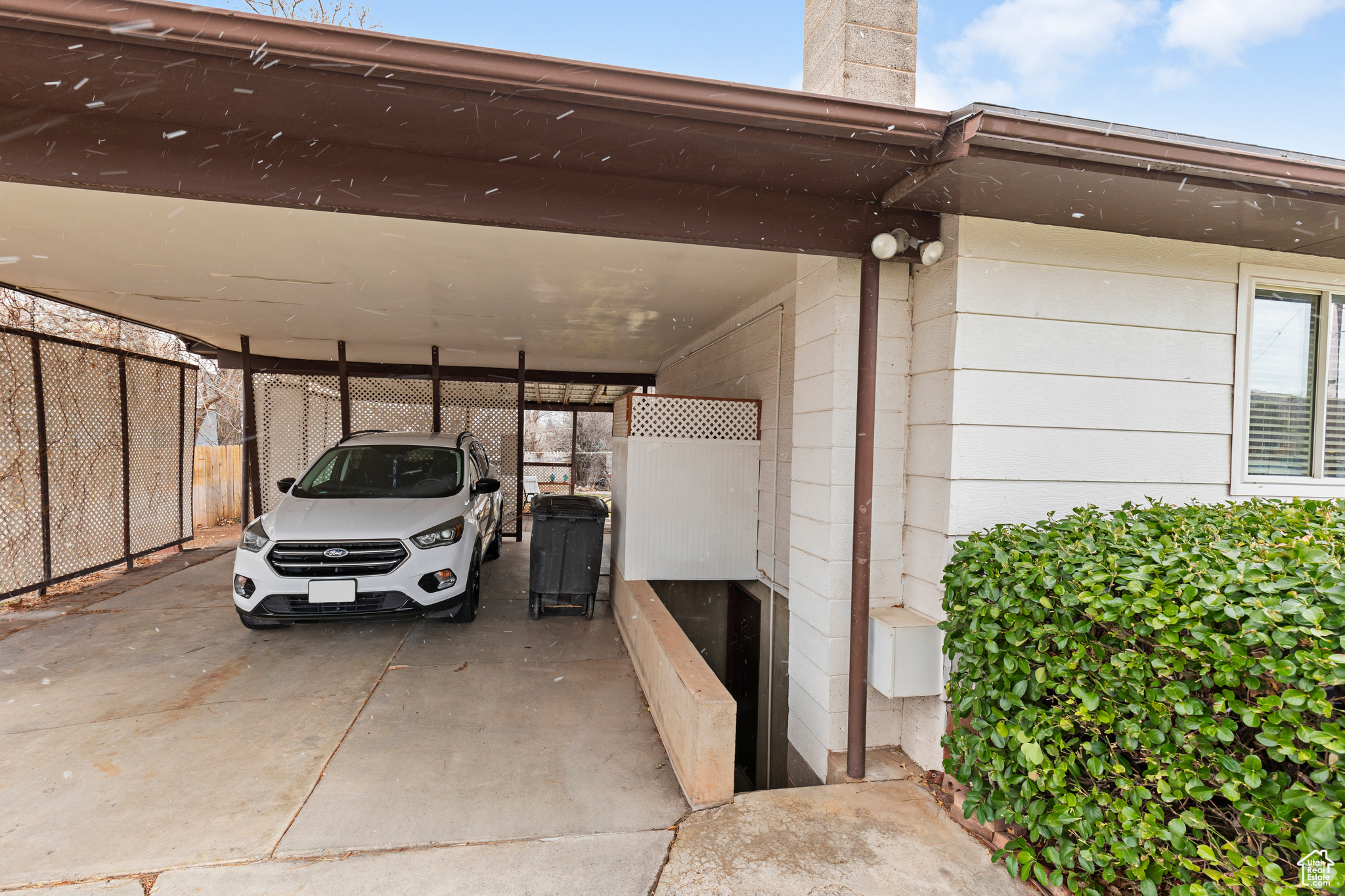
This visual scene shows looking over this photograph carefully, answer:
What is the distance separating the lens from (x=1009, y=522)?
2801 millimetres

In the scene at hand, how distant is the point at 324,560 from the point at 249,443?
558 cm

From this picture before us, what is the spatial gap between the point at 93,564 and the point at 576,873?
6.84 m

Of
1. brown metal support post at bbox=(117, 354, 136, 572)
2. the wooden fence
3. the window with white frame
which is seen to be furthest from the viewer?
the wooden fence

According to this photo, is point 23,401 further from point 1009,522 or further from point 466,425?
point 1009,522

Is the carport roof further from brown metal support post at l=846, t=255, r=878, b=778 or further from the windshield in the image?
the windshield

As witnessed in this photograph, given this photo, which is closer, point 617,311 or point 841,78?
point 841,78

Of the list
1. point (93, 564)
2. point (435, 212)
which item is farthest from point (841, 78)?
point (93, 564)

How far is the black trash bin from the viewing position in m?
5.11

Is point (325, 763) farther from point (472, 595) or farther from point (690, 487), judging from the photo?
point (690, 487)

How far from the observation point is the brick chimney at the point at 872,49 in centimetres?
363

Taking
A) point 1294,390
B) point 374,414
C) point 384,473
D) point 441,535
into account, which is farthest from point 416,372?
point 1294,390

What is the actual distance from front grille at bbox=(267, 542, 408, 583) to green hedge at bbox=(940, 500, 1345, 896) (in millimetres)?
3645

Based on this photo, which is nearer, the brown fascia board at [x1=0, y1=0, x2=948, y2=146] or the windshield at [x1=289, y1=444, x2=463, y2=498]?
the brown fascia board at [x1=0, y1=0, x2=948, y2=146]

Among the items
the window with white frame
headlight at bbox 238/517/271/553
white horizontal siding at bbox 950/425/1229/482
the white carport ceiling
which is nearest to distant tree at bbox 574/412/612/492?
the white carport ceiling
